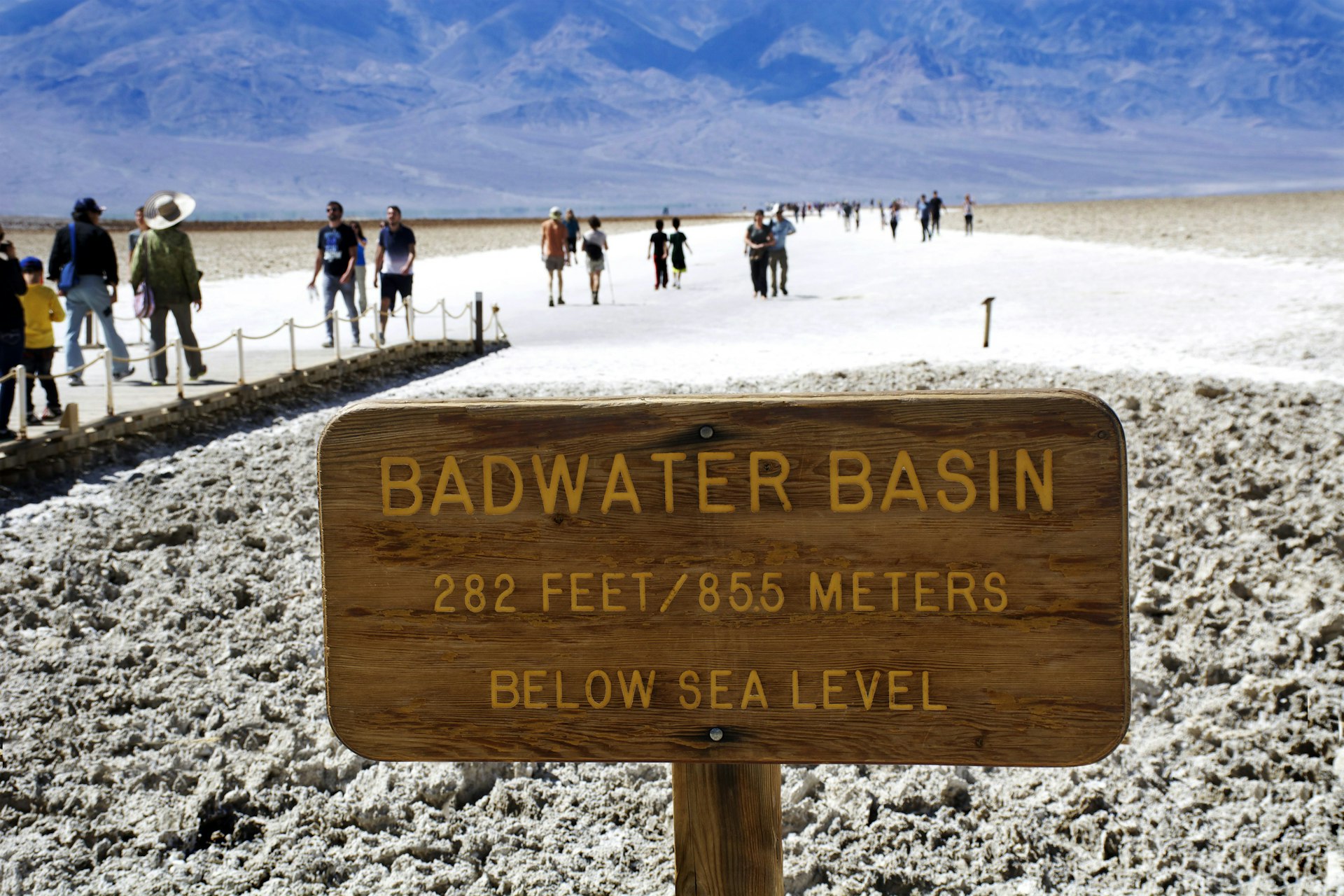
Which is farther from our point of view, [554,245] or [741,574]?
[554,245]

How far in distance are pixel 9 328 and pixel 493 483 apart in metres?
7.81

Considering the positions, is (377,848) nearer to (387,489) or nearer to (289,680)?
(289,680)

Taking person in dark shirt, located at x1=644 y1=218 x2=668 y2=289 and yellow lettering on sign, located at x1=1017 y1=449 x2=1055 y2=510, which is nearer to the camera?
yellow lettering on sign, located at x1=1017 y1=449 x2=1055 y2=510

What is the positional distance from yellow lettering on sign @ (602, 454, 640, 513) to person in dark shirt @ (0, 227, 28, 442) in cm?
771

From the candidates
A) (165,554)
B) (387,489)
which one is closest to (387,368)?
(165,554)

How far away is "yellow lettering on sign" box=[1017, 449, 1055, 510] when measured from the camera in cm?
230

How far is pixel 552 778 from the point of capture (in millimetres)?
5270

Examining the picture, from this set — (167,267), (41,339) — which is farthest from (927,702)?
(167,267)

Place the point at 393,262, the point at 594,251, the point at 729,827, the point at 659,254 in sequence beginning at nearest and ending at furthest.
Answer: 1. the point at 729,827
2. the point at 393,262
3. the point at 594,251
4. the point at 659,254

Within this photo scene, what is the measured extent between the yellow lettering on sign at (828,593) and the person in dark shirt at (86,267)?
9.89 m

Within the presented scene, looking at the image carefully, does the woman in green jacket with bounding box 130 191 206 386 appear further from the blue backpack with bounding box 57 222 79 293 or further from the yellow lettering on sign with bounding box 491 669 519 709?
the yellow lettering on sign with bounding box 491 669 519 709

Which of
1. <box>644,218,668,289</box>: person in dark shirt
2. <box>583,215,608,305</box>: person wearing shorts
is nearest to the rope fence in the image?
<box>583,215,608,305</box>: person wearing shorts

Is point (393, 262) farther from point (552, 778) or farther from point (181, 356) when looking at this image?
point (552, 778)

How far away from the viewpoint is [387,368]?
46.5 feet
